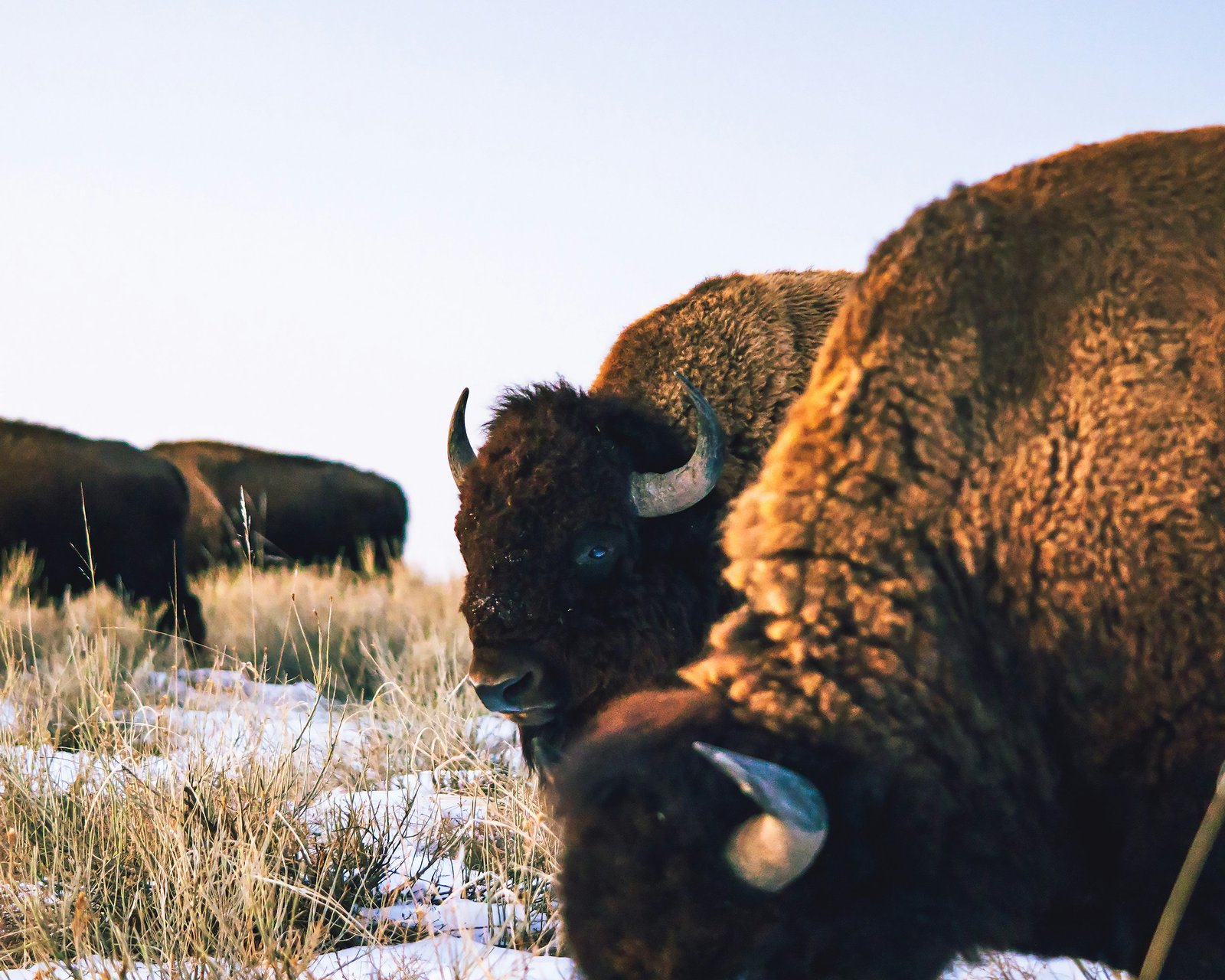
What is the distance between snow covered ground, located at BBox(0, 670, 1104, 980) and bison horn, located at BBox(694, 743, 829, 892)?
0.82 meters

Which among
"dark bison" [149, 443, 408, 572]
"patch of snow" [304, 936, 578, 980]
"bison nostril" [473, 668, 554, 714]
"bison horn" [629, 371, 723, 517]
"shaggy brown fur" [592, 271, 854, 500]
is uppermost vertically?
"shaggy brown fur" [592, 271, 854, 500]

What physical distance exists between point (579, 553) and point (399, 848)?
1207mm

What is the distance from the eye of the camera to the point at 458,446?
523cm

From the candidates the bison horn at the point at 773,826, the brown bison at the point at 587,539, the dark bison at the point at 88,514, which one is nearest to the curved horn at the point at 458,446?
the brown bison at the point at 587,539

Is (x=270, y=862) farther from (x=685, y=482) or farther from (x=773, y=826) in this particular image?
(x=773, y=826)

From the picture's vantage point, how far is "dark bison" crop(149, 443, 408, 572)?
57.1ft

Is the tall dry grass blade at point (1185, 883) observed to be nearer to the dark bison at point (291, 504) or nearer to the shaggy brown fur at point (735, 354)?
the shaggy brown fur at point (735, 354)

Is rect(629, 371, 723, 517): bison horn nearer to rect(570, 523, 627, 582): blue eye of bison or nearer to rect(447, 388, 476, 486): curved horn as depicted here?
rect(570, 523, 627, 582): blue eye of bison

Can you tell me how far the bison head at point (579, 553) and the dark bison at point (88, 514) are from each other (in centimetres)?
785

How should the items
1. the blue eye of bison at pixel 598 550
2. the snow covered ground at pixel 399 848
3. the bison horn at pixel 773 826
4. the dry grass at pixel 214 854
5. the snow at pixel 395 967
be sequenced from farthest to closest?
the blue eye of bison at pixel 598 550 → the dry grass at pixel 214 854 → the snow covered ground at pixel 399 848 → the snow at pixel 395 967 → the bison horn at pixel 773 826

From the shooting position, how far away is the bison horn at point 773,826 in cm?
203

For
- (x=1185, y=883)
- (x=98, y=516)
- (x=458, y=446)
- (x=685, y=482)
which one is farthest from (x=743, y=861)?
(x=98, y=516)

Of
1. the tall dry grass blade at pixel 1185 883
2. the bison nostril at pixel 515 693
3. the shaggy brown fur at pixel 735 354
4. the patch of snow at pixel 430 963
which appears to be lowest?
the patch of snow at pixel 430 963

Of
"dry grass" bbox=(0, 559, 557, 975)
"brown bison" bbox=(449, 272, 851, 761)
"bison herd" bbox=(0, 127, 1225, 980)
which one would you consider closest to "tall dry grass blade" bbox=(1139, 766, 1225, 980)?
"bison herd" bbox=(0, 127, 1225, 980)
